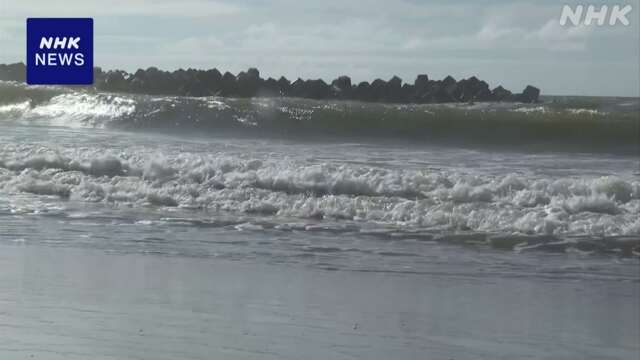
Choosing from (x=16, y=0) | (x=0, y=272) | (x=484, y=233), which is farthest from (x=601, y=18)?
(x=0, y=272)

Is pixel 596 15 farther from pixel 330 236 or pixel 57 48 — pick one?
pixel 57 48

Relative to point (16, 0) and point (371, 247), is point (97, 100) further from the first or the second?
point (371, 247)

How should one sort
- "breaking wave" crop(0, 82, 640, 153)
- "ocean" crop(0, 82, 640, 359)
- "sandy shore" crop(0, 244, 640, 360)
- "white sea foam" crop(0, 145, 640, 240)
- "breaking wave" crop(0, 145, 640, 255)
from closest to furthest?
"sandy shore" crop(0, 244, 640, 360) < "ocean" crop(0, 82, 640, 359) < "breaking wave" crop(0, 145, 640, 255) < "white sea foam" crop(0, 145, 640, 240) < "breaking wave" crop(0, 82, 640, 153)

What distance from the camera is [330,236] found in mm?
8773

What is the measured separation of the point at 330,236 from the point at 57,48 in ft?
13.7

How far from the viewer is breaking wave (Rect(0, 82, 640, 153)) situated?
51.1 ft

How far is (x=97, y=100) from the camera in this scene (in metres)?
18.4

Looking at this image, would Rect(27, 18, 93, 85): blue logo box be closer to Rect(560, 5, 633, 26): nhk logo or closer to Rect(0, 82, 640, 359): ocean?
Rect(0, 82, 640, 359): ocean

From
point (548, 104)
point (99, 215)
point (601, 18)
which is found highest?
point (601, 18)

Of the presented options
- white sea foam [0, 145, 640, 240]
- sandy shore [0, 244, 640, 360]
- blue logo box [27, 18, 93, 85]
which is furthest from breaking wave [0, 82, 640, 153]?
sandy shore [0, 244, 640, 360]

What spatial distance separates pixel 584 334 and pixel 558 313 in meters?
0.47

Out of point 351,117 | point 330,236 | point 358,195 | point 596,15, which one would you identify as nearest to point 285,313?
point 330,236

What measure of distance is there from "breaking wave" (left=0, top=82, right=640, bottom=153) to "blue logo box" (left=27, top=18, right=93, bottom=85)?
4.97m

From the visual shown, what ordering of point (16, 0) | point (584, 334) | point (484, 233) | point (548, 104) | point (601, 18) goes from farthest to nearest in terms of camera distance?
point (548, 104) < point (16, 0) < point (601, 18) < point (484, 233) < point (584, 334)
